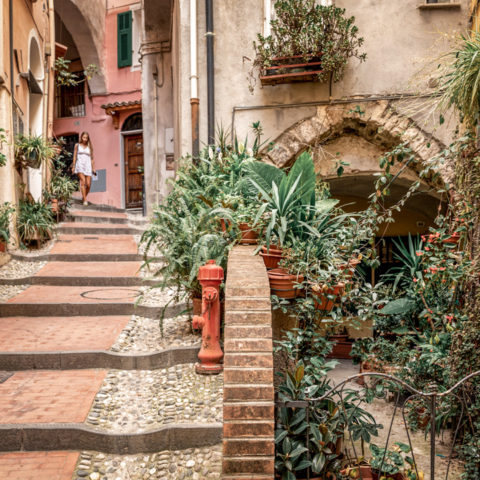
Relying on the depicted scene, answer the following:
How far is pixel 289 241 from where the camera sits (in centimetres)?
320

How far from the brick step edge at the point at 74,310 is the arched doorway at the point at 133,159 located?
346 inches

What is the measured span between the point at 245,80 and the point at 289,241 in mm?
3740

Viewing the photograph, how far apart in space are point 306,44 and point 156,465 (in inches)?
193

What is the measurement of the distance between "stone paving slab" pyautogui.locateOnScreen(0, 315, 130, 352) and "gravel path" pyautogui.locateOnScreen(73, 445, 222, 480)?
1.26 meters

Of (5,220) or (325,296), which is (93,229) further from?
(325,296)

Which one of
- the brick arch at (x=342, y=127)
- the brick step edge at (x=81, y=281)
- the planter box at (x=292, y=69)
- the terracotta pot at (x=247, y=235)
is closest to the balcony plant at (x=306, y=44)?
the planter box at (x=292, y=69)

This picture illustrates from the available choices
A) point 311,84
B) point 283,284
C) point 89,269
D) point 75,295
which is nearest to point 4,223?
point 89,269

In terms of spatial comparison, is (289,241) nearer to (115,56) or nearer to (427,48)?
(427,48)

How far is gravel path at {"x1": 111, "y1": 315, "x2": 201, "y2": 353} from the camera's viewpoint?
12.8ft

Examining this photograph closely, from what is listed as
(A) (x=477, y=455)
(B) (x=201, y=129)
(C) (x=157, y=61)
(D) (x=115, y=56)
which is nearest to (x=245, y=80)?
(B) (x=201, y=129)

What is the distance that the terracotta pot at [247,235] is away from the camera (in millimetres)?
3383

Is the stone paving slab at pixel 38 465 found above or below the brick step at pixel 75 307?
below

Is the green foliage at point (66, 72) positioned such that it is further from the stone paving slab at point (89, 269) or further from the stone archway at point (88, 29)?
the stone paving slab at point (89, 269)

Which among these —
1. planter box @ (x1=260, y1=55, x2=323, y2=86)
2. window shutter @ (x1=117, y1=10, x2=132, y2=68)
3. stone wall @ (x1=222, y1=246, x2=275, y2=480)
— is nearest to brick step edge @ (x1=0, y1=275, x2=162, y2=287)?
planter box @ (x1=260, y1=55, x2=323, y2=86)
